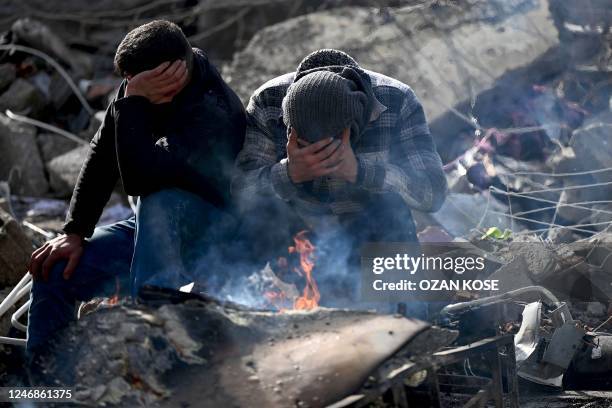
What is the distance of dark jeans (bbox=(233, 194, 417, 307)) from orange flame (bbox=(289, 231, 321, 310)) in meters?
0.03

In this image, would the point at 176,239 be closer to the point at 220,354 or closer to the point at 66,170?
the point at 220,354

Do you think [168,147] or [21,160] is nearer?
[168,147]

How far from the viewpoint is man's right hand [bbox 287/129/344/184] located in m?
3.68

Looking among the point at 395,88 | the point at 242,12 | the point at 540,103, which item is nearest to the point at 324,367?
the point at 395,88

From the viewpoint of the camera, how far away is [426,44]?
770cm

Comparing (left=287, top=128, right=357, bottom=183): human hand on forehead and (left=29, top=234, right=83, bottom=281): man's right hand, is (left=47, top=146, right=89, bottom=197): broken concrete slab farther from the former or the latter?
(left=287, top=128, right=357, bottom=183): human hand on forehead

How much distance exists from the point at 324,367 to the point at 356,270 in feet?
3.64

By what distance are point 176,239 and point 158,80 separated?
2.28 feet

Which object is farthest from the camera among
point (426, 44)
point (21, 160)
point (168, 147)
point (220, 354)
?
point (21, 160)

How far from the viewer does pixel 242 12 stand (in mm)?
9680

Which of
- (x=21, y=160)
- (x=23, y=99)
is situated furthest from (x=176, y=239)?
(x=23, y=99)

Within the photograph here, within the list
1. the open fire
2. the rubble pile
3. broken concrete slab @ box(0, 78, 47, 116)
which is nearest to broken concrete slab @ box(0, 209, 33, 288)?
the rubble pile

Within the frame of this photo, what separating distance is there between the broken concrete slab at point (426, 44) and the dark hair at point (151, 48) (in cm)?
330

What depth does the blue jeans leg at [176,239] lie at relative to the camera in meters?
3.73
